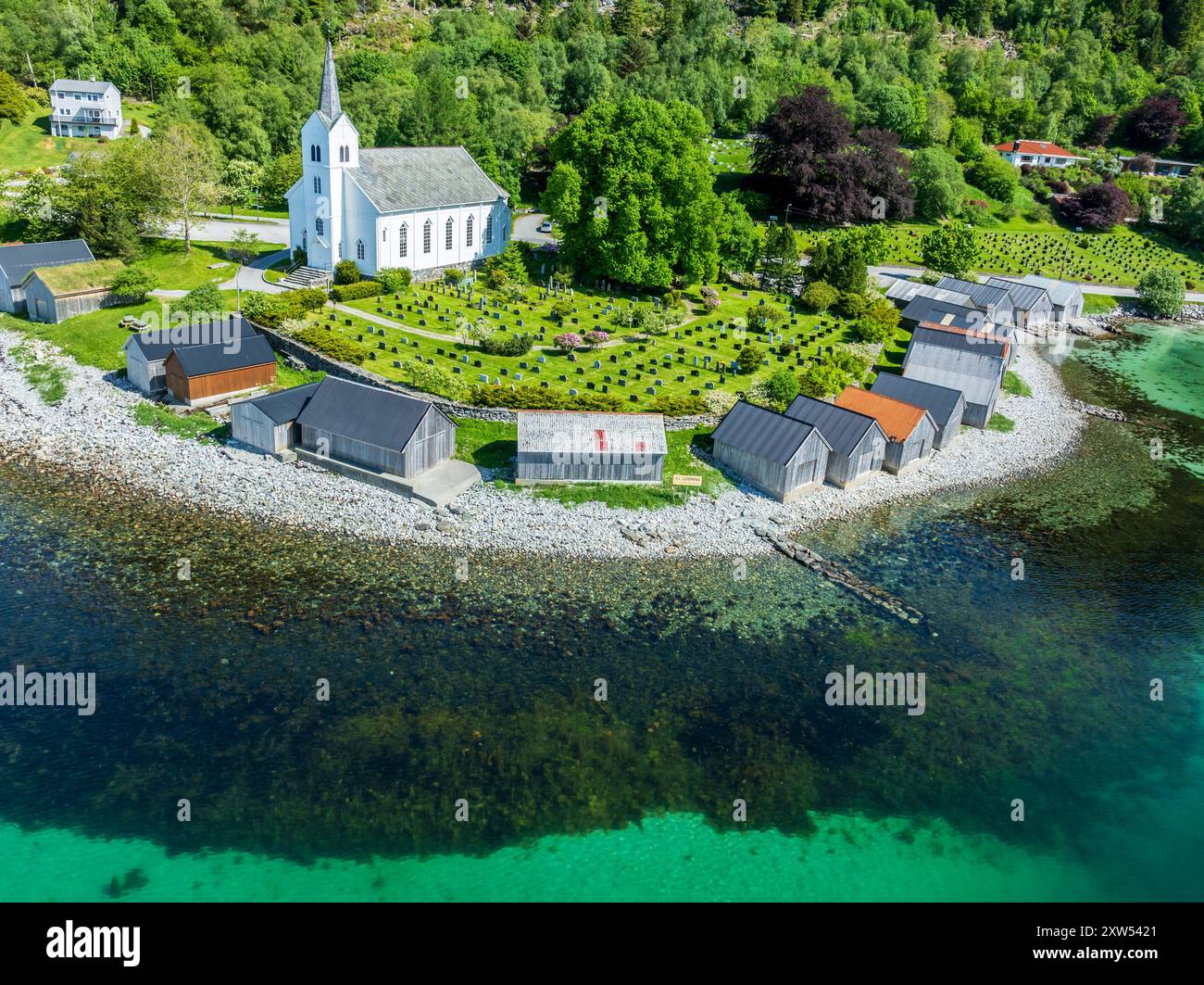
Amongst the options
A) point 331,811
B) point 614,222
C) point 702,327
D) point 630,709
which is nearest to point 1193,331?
point 702,327

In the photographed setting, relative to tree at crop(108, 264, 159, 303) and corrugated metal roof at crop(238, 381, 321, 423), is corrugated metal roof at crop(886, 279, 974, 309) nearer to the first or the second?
corrugated metal roof at crop(238, 381, 321, 423)

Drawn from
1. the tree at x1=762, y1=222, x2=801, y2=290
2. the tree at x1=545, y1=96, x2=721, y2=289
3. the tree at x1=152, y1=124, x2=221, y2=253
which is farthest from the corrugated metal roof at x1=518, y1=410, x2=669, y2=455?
the tree at x1=152, y1=124, x2=221, y2=253

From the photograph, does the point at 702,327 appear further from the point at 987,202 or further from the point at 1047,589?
the point at 987,202

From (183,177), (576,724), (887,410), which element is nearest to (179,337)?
(183,177)

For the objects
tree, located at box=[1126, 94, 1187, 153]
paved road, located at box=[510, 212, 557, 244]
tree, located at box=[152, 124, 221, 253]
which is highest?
tree, located at box=[1126, 94, 1187, 153]

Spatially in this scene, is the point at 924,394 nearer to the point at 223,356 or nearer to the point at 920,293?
the point at 920,293
